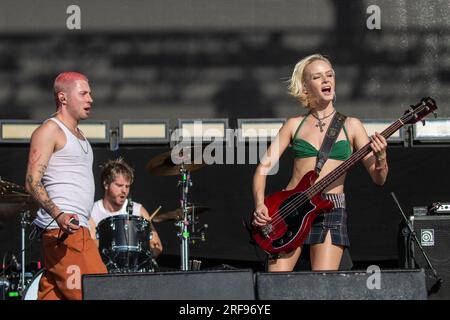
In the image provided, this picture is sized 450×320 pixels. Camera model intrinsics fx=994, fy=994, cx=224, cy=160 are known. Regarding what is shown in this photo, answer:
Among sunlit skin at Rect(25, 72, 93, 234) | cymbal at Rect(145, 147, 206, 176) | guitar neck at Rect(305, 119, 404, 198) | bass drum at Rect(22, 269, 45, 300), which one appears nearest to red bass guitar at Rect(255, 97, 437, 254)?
guitar neck at Rect(305, 119, 404, 198)

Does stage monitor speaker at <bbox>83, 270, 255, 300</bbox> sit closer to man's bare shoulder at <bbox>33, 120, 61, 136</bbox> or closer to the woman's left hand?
man's bare shoulder at <bbox>33, 120, 61, 136</bbox>

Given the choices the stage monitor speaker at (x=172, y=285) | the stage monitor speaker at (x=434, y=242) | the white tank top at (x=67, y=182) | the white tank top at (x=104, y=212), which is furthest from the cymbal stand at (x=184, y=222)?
the stage monitor speaker at (x=172, y=285)

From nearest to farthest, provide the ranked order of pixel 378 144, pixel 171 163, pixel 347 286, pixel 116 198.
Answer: pixel 347 286 → pixel 378 144 → pixel 171 163 → pixel 116 198

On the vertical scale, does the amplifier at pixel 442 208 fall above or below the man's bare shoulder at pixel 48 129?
below

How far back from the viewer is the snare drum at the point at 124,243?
332 inches

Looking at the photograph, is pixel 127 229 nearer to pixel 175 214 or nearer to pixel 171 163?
pixel 175 214

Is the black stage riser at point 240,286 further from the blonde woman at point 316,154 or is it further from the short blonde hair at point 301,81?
the short blonde hair at point 301,81

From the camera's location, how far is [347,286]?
4641 millimetres

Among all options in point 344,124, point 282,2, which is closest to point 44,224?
point 344,124

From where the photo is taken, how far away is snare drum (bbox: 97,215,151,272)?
8445 millimetres

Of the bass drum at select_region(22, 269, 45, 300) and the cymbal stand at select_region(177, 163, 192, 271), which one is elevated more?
the cymbal stand at select_region(177, 163, 192, 271)

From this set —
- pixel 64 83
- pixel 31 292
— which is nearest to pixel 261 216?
pixel 64 83

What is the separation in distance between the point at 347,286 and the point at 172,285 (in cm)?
Answer: 82

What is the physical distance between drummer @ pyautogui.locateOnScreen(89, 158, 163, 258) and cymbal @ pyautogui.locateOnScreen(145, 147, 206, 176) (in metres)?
0.23
